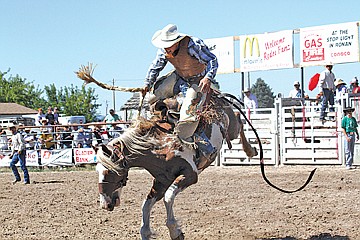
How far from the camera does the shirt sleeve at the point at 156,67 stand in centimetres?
660

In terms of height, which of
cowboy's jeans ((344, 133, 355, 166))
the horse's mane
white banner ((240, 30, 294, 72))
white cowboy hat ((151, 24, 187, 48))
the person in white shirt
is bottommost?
cowboy's jeans ((344, 133, 355, 166))

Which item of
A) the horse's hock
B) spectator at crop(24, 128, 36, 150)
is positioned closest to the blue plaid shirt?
the horse's hock

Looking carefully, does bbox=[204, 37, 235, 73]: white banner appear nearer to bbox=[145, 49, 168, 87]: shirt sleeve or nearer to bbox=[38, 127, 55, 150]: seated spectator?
bbox=[38, 127, 55, 150]: seated spectator

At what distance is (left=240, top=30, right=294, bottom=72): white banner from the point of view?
69.5 feet

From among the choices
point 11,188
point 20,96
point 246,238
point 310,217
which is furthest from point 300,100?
point 20,96

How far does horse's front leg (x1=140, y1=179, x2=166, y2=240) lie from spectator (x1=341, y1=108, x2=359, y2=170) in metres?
9.58

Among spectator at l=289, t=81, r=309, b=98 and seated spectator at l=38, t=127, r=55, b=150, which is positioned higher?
spectator at l=289, t=81, r=309, b=98

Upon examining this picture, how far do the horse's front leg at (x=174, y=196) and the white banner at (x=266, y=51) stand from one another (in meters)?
15.8

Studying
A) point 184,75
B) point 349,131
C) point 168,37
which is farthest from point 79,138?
point 168,37

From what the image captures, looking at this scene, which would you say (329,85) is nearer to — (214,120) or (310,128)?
(310,128)

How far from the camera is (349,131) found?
14.9 meters

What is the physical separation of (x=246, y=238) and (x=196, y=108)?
5.12 feet

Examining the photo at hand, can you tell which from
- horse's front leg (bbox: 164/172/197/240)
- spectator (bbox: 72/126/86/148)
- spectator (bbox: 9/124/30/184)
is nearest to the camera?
horse's front leg (bbox: 164/172/197/240)

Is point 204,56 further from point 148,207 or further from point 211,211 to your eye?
point 211,211
